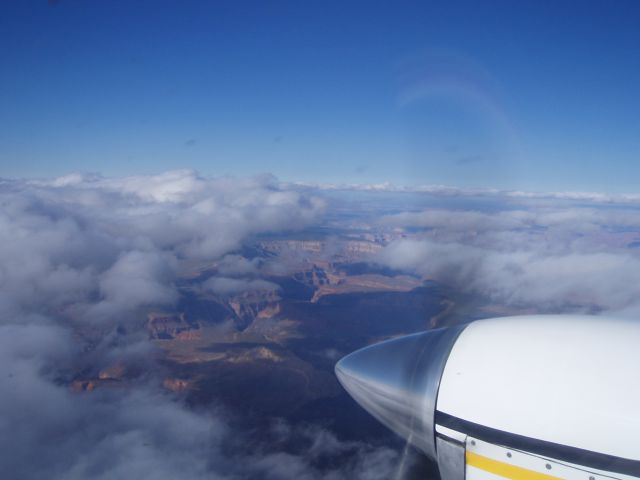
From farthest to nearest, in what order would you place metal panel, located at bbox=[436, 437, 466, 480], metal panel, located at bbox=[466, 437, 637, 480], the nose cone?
the nose cone → metal panel, located at bbox=[436, 437, 466, 480] → metal panel, located at bbox=[466, 437, 637, 480]

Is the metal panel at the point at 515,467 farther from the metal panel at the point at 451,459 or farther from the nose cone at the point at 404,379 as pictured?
the nose cone at the point at 404,379

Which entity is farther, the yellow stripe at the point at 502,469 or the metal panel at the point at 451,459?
the metal panel at the point at 451,459

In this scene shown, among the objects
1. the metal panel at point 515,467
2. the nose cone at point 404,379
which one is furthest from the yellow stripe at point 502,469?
the nose cone at point 404,379

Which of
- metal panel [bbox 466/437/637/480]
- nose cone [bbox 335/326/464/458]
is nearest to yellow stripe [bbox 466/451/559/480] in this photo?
metal panel [bbox 466/437/637/480]

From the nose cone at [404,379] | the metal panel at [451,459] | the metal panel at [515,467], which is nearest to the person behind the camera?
the metal panel at [515,467]

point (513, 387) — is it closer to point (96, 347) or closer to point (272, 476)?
point (272, 476)

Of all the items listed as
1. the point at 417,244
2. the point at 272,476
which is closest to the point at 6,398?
the point at 272,476

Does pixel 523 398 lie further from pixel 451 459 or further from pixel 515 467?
pixel 451 459

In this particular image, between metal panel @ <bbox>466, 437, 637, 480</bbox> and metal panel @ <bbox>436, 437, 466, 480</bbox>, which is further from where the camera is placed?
metal panel @ <bbox>436, 437, 466, 480</bbox>

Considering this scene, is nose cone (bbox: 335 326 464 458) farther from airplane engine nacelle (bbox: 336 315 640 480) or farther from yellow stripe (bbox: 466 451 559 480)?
yellow stripe (bbox: 466 451 559 480)
